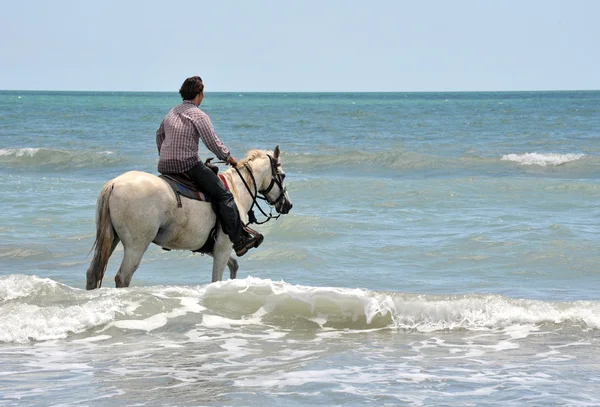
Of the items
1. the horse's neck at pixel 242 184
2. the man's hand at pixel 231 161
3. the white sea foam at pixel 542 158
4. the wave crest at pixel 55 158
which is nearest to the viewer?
the man's hand at pixel 231 161

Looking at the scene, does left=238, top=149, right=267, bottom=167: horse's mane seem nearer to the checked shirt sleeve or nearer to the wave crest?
the checked shirt sleeve

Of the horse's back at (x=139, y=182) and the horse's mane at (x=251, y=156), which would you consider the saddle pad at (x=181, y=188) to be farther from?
the horse's mane at (x=251, y=156)

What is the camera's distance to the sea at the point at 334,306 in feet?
19.8

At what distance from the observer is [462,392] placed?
19.3 ft

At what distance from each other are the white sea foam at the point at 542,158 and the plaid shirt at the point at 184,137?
19.6 m

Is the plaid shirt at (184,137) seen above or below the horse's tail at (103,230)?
above

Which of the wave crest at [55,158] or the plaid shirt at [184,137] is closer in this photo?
the plaid shirt at [184,137]

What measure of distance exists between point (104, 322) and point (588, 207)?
436 inches

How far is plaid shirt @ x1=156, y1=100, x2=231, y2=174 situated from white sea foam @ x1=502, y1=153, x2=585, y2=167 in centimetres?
1957

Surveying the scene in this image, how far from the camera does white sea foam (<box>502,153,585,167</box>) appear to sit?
26.3m

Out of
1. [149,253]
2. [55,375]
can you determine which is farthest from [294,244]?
[55,375]

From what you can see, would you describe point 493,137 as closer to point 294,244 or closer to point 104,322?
point 294,244
